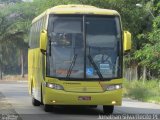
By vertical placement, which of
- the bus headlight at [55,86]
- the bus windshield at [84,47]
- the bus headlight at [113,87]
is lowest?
the bus headlight at [113,87]

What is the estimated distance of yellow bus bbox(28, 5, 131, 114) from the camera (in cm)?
1967

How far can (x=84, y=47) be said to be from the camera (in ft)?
65.6

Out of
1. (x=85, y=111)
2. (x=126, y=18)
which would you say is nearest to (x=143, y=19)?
(x=126, y=18)

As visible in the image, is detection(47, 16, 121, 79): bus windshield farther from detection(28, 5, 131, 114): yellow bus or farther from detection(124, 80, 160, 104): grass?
detection(124, 80, 160, 104): grass

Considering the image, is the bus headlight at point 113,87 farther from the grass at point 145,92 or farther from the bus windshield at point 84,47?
the grass at point 145,92

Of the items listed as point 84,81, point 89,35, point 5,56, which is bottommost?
point 5,56

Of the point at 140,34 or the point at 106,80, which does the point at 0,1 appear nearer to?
the point at 140,34

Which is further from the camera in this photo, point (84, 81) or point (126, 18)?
point (126, 18)

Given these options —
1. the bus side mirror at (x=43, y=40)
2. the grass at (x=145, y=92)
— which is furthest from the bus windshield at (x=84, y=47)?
the grass at (x=145, y=92)

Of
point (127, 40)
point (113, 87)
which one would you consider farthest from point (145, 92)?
point (127, 40)

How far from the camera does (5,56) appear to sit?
8069 cm

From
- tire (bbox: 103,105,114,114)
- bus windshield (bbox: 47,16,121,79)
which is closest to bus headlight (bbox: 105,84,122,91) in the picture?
bus windshield (bbox: 47,16,121,79)

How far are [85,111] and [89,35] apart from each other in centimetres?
340

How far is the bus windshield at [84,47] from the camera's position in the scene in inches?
781
